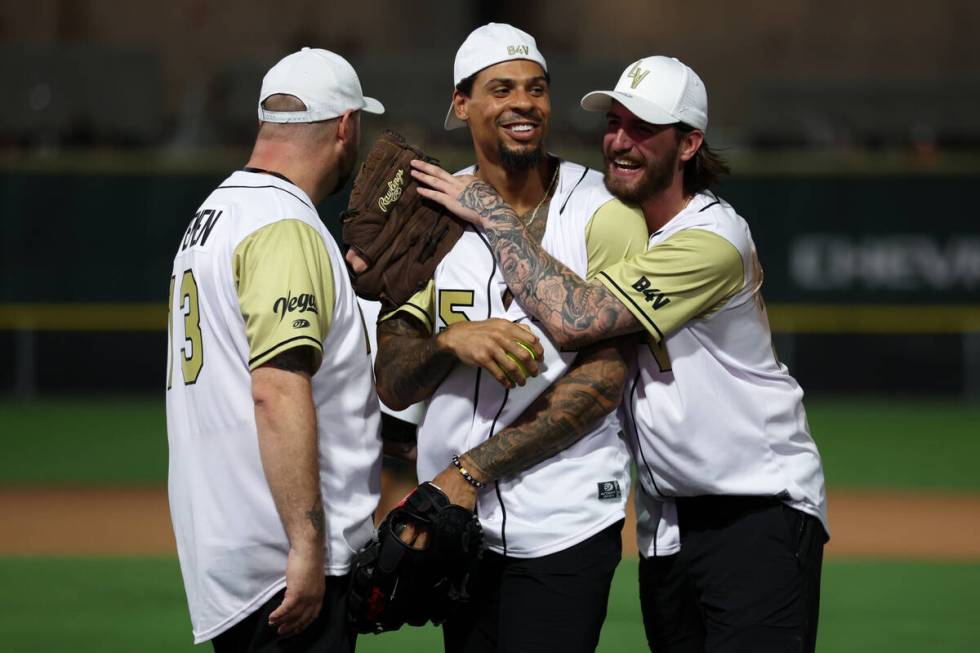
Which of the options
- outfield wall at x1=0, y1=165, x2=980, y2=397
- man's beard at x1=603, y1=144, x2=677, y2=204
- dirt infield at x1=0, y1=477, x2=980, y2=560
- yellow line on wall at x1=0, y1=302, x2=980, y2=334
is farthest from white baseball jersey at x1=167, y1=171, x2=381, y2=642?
yellow line on wall at x1=0, y1=302, x2=980, y2=334

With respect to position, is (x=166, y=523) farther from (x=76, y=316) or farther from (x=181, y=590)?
(x=76, y=316)

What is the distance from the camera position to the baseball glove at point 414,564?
12.5ft

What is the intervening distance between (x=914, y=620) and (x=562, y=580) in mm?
3973

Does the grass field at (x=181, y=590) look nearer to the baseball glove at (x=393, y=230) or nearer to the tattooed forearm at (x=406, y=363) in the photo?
the tattooed forearm at (x=406, y=363)

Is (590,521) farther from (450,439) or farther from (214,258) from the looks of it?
(214,258)

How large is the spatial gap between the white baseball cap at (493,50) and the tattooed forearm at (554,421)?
1.03 meters

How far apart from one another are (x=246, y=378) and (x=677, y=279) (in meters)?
1.36

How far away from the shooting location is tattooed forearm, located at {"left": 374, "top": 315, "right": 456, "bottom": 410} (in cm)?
398

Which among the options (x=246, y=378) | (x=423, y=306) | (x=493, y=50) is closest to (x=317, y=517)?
(x=246, y=378)

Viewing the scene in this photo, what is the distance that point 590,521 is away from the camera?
13.0 feet

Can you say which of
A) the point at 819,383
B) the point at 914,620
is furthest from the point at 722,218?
the point at 819,383

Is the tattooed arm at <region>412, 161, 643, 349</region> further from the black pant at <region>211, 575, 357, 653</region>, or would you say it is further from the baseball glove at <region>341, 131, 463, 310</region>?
the black pant at <region>211, 575, 357, 653</region>

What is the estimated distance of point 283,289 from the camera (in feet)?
11.5

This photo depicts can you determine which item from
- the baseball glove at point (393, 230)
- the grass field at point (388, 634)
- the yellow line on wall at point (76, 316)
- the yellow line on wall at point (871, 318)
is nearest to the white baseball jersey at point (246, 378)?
the baseball glove at point (393, 230)
